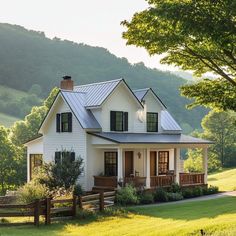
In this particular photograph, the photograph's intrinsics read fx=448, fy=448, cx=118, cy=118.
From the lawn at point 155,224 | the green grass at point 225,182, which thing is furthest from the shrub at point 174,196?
the green grass at point 225,182

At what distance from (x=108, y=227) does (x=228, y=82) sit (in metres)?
8.19

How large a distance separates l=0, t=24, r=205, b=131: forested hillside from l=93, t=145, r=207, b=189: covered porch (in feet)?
203

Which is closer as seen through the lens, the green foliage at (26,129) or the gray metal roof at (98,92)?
the gray metal roof at (98,92)

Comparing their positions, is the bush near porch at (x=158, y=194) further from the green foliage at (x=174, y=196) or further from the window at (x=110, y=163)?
the window at (x=110, y=163)

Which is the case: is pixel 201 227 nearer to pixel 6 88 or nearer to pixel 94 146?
pixel 94 146

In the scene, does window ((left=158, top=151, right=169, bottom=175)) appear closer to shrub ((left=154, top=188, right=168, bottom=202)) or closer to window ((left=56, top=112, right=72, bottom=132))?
shrub ((left=154, top=188, right=168, bottom=202))

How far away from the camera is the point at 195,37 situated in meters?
14.8

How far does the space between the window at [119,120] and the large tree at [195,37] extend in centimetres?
1379

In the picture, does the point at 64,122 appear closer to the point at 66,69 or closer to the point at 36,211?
the point at 36,211

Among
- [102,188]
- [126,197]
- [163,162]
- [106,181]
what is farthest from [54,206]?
[163,162]

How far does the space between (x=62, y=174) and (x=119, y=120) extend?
6.89 m

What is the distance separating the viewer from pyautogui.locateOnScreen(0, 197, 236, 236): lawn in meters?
16.6

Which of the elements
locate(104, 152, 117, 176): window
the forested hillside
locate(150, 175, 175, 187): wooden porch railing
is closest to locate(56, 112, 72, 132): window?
locate(104, 152, 117, 176): window

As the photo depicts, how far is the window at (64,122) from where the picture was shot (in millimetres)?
33781
